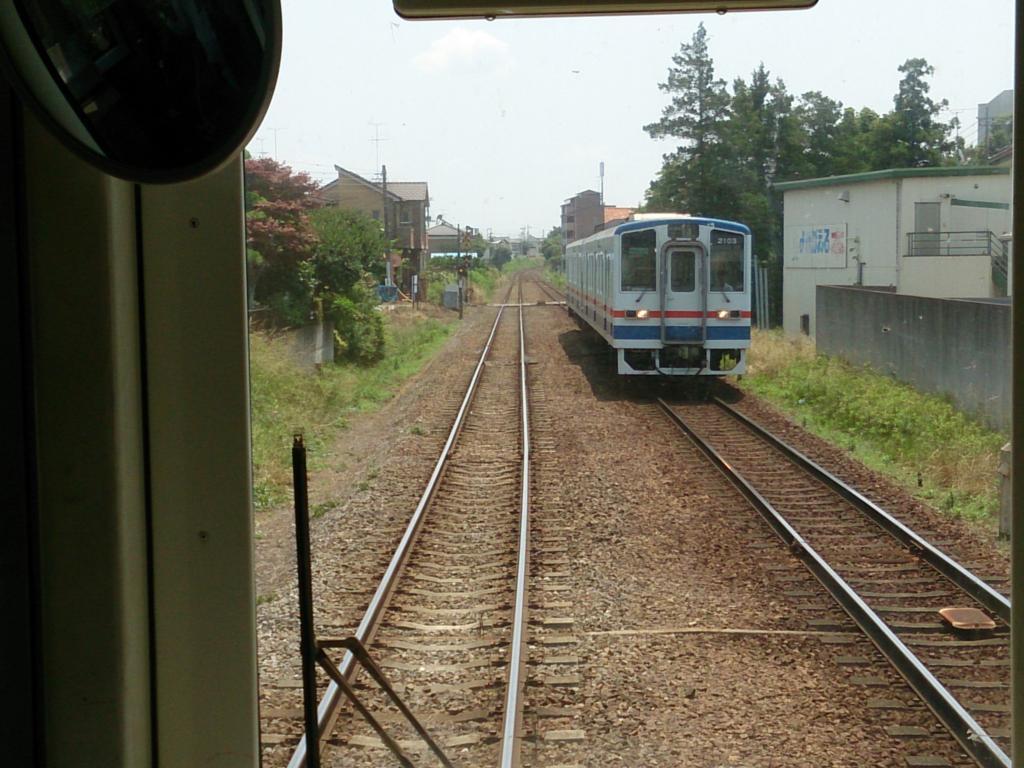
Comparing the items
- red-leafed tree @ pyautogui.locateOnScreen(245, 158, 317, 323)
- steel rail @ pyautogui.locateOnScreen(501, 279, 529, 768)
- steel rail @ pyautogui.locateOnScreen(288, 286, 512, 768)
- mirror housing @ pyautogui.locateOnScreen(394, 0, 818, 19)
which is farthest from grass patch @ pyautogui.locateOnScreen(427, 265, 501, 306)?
mirror housing @ pyautogui.locateOnScreen(394, 0, 818, 19)

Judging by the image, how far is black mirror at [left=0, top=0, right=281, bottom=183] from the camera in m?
1.32

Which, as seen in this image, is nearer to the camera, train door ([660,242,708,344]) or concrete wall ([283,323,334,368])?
concrete wall ([283,323,334,368])

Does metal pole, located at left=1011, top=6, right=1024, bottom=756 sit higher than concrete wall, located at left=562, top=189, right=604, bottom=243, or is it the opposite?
concrete wall, located at left=562, top=189, right=604, bottom=243

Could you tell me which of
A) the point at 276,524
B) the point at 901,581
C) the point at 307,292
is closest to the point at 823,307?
the point at 901,581

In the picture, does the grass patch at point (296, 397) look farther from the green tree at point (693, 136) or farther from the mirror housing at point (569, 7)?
the green tree at point (693, 136)

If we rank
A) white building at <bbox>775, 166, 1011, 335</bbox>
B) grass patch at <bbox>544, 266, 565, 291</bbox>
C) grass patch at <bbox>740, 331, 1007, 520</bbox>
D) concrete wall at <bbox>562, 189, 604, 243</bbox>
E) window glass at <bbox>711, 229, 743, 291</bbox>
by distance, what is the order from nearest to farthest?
white building at <bbox>775, 166, 1011, 335</bbox>
concrete wall at <bbox>562, 189, 604, 243</bbox>
grass patch at <bbox>740, 331, 1007, 520</bbox>
window glass at <bbox>711, 229, 743, 291</bbox>
grass patch at <bbox>544, 266, 565, 291</bbox>

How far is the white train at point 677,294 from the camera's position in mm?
5570

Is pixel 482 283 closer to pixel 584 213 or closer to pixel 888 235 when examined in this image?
pixel 584 213

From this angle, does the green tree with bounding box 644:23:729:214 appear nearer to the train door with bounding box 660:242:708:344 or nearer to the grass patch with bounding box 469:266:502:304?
the train door with bounding box 660:242:708:344

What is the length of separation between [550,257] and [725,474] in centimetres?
211

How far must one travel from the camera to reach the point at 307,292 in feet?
14.0

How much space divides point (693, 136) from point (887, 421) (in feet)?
11.8

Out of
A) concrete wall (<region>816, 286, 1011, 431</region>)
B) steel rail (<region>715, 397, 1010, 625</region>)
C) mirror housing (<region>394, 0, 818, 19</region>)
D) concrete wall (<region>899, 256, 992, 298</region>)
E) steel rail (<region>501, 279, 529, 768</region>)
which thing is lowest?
steel rail (<region>501, 279, 529, 768</region>)

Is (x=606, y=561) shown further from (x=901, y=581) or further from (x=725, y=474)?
(x=725, y=474)
